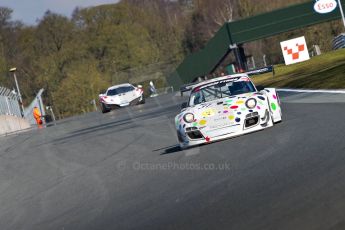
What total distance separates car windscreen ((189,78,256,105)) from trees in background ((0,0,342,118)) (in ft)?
170

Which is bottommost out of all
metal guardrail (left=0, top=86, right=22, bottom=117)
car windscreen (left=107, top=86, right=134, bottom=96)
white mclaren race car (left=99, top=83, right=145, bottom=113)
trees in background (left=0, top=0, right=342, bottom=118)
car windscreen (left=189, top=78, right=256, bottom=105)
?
car windscreen (left=189, top=78, right=256, bottom=105)

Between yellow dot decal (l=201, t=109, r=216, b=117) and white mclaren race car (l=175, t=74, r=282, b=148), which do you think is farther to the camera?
yellow dot decal (l=201, t=109, r=216, b=117)

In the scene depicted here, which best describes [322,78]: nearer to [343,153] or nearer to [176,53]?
[343,153]

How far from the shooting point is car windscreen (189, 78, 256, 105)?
45.7 feet

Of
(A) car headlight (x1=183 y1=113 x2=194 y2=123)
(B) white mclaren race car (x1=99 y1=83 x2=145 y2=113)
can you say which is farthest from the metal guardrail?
(A) car headlight (x1=183 y1=113 x2=194 y2=123)

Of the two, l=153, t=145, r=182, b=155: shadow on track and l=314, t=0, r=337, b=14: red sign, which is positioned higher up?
l=314, t=0, r=337, b=14: red sign

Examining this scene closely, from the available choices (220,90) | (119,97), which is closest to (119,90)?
(119,97)

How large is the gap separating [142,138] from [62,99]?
2361 inches

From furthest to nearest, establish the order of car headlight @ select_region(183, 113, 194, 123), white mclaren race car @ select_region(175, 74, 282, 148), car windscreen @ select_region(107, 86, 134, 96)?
car windscreen @ select_region(107, 86, 134, 96)
car headlight @ select_region(183, 113, 194, 123)
white mclaren race car @ select_region(175, 74, 282, 148)

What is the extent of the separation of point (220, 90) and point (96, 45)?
243 ft

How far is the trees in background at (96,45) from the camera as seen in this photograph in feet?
252

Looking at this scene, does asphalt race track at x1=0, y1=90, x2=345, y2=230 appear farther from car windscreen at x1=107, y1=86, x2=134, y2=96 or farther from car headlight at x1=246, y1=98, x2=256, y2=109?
car windscreen at x1=107, y1=86, x2=134, y2=96

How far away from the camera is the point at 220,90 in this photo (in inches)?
554

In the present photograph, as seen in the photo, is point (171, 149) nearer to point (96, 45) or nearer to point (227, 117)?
point (227, 117)
